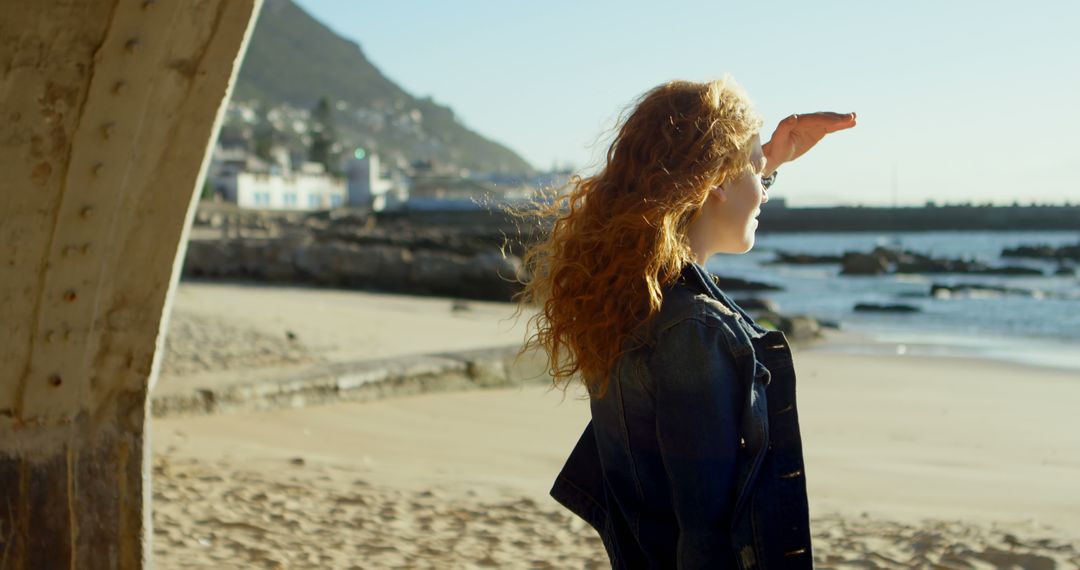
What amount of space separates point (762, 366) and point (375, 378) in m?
6.74

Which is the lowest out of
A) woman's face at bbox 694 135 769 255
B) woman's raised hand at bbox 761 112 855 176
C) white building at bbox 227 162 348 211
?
woman's face at bbox 694 135 769 255

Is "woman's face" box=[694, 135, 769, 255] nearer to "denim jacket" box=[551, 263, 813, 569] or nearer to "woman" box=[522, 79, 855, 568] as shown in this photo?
"woman" box=[522, 79, 855, 568]

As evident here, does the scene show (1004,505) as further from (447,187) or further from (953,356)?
(447,187)

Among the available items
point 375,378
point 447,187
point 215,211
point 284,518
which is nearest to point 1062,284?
point 375,378

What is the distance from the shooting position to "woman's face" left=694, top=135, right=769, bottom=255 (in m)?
2.09

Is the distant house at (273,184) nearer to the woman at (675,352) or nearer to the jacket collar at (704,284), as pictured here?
the woman at (675,352)

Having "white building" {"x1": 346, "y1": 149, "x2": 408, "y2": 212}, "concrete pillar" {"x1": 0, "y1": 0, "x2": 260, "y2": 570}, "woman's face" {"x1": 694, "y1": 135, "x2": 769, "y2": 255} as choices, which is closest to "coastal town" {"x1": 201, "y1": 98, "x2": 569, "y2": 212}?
"white building" {"x1": 346, "y1": 149, "x2": 408, "y2": 212}

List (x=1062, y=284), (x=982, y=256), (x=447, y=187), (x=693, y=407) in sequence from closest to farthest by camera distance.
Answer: (x=693, y=407)
(x=1062, y=284)
(x=982, y=256)
(x=447, y=187)

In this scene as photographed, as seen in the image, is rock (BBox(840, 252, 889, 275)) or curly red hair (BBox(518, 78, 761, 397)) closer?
curly red hair (BBox(518, 78, 761, 397))

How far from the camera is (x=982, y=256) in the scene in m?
56.7

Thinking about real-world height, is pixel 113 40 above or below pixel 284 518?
above

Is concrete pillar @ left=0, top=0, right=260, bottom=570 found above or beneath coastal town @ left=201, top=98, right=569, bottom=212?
beneath

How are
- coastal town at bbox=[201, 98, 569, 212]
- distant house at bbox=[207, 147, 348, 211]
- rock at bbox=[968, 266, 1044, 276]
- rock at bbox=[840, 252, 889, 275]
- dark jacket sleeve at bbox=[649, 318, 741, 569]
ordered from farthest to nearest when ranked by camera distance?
coastal town at bbox=[201, 98, 569, 212] → distant house at bbox=[207, 147, 348, 211] → rock at bbox=[840, 252, 889, 275] → rock at bbox=[968, 266, 1044, 276] → dark jacket sleeve at bbox=[649, 318, 741, 569]

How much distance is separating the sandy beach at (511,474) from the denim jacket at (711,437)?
8.27 feet
